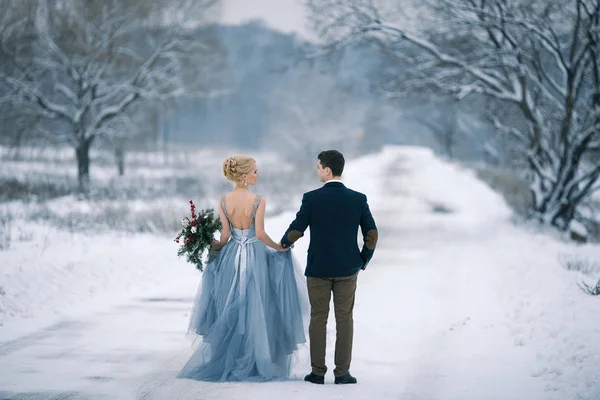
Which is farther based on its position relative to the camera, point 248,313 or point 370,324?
point 370,324

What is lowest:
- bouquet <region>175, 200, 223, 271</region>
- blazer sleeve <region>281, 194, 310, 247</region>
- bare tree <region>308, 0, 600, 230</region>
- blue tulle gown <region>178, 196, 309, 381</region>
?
blue tulle gown <region>178, 196, 309, 381</region>

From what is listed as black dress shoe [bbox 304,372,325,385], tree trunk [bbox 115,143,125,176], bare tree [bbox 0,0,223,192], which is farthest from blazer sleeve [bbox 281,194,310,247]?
tree trunk [bbox 115,143,125,176]

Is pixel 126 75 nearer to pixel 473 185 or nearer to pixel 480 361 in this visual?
pixel 473 185

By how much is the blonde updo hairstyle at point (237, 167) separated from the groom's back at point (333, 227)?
65 cm

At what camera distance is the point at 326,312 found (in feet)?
20.4

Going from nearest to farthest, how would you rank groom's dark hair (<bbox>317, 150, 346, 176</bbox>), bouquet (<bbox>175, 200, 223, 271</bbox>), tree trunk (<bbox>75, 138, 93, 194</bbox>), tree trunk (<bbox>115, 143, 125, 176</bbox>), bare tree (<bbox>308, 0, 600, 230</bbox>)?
groom's dark hair (<bbox>317, 150, 346, 176</bbox>), bouquet (<bbox>175, 200, 223, 271</bbox>), bare tree (<bbox>308, 0, 600, 230</bbox>), tree trunk (<bbox>75, 138, 93, 194</bbox>), tree trunk (<bbox>115, 143, 125, 176</bbox>)

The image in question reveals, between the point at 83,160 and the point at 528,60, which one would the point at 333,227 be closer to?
the point at 528,60

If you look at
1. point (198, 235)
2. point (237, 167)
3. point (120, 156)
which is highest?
point (237, 167)

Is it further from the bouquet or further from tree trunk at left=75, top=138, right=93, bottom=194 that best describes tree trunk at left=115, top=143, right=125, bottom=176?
the bouquet

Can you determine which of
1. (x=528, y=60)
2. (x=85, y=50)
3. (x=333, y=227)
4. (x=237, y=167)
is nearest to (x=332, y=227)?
(x=333, y=227)

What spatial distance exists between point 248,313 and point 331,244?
3.10 ft

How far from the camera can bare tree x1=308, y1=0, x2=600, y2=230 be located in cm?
1708

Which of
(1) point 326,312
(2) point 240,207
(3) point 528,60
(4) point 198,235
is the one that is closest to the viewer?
(1) point 326,312

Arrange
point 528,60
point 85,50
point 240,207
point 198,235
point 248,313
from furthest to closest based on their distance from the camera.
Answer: point 85,50, point 528,60, point 198,235, point 240,207, point 248,313
